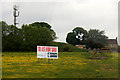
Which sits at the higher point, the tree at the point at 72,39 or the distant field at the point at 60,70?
the tree at the point at 72,39

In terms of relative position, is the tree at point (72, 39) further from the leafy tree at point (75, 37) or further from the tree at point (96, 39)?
the tree at point (96, 39)

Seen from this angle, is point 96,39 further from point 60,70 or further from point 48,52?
point 60,70

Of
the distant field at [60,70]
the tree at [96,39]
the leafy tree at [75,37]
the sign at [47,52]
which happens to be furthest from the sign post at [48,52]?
the leafy tree at [75,37]

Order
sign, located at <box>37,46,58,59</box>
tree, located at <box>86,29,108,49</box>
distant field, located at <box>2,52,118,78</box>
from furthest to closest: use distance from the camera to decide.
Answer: tree, located at <box>86,29,108,49</box> → sign, located at <box>37,46,58,59</box> → distant field, located at <box>2,52,118,78</box>

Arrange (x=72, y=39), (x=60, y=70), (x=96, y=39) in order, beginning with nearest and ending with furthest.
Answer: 1. (x=60, y=70)
2. (x=96, y=39)
3. (x=72, y=39)

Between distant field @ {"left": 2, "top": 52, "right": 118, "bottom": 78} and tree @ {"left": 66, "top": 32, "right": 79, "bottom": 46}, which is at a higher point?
tree @ {"left": 66, "top": 32, "right": 79, "bottom": 46}

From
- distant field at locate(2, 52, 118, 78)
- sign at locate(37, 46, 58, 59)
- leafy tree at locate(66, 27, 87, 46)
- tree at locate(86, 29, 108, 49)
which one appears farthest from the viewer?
leafy tree at locate(66, 27, 87, 46)

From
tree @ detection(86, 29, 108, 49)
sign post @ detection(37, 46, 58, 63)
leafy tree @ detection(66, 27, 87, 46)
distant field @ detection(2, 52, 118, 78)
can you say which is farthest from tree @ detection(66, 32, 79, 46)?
sign post @ detection(37, 46, 58, 63)

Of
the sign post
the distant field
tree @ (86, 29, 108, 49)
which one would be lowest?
the distant field

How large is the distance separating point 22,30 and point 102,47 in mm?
28436

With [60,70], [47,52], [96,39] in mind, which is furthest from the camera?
[96,39]

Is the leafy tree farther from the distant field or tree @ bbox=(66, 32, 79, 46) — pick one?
the distant field

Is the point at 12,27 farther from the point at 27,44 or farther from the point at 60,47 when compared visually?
the point at 60,47

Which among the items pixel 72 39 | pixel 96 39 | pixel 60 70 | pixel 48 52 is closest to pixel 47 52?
pixel 48 52
